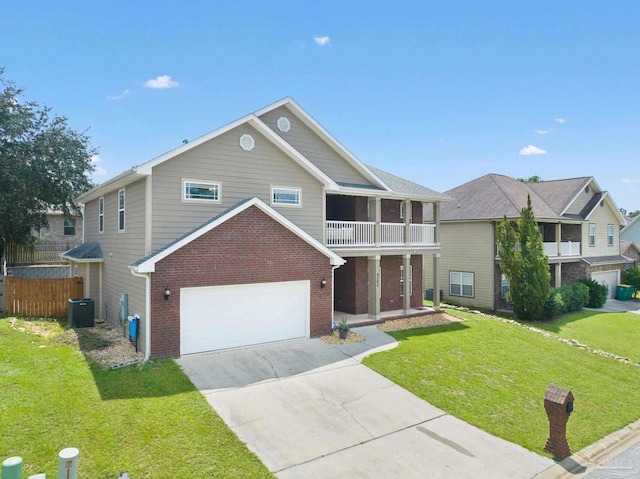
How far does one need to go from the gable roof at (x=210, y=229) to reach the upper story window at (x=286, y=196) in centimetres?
148

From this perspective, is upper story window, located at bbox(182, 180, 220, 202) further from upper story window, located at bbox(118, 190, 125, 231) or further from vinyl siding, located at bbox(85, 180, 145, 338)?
upper story window, located at bbox(118, 190, 125, 231)

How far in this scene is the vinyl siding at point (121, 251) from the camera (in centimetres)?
1222

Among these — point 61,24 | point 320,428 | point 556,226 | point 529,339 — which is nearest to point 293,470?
point 320,428

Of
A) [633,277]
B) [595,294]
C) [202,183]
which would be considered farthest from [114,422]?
[633,277]

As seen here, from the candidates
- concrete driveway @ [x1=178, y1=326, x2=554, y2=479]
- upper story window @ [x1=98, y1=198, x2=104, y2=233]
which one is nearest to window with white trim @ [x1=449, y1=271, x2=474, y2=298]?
concrete driveway @ [x1=178, y1=326, x2=554, y2=479]

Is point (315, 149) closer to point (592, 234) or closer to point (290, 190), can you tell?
point (290, 190)

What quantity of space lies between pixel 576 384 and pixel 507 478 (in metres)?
6.82

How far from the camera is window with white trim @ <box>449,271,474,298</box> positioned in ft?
81.4

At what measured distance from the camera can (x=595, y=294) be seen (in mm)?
26016

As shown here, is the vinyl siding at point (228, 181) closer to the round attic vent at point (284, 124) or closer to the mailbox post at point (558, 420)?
the round attic vent at point (284, 124)

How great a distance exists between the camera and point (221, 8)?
14.9 meters

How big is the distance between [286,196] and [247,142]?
2.40m

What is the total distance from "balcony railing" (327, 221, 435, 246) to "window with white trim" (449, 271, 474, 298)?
22.7 feet

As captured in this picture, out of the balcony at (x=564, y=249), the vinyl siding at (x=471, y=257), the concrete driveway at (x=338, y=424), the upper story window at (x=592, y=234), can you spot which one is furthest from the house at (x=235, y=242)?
the upper story window at (x=592, y=234)
